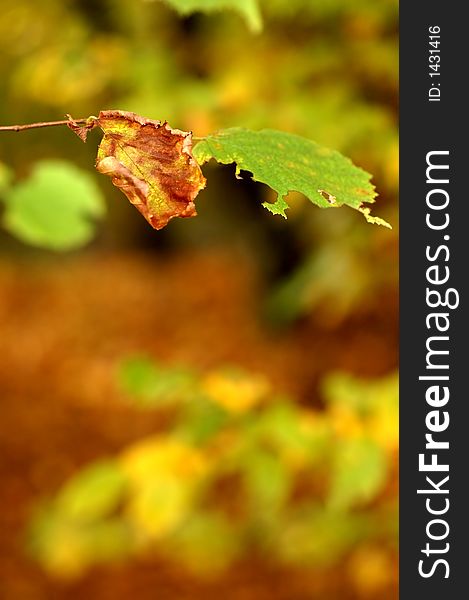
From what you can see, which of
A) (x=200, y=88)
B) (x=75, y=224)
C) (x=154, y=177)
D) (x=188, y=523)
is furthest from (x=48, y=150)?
(x=154, y=177)

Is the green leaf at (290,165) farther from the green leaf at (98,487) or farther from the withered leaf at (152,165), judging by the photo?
the green leaf at (98,487)

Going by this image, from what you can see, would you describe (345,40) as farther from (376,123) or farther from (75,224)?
(75,224)

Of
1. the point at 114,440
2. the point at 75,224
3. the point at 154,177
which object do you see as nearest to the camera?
the point at 154,177

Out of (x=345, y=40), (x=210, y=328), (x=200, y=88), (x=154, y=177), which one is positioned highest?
(x=210, y=328)

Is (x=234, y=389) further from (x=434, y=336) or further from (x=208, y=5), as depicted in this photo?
(x=208, y=5)

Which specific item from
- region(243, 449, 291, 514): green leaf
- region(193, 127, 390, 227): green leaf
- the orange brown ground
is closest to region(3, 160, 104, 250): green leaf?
region(243, 449, 291, 514): green leaf

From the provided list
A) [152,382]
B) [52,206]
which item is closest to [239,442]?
[152,382]

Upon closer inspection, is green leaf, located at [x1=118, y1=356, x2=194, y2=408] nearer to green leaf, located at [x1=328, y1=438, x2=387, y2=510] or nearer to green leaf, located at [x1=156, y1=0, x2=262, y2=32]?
green leaf, located at [x1=328, y1=438, x2=387, y2=510]

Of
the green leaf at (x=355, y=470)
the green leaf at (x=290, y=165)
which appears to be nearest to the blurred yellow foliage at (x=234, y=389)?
the green leaf at (x=355, y=470)
